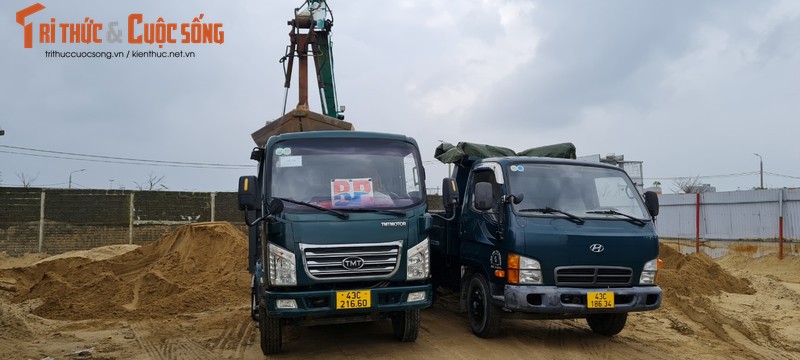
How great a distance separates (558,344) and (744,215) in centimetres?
1384

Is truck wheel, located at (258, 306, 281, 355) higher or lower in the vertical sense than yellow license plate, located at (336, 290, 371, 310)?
lower

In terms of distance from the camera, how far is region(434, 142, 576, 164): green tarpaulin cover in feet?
28.7

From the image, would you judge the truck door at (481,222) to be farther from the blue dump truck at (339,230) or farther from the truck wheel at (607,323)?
the truck wheel at (607,323)

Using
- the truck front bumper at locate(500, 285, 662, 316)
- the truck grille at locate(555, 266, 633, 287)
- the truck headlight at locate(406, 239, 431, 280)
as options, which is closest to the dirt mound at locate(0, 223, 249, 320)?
the truck headlight at locate(406, 239, 431, 280)

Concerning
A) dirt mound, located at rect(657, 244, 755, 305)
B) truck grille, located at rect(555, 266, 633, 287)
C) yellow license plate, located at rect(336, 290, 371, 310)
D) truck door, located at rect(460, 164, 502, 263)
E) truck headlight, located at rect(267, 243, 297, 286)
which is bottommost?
dirt mound, located at rect(657, 244, 755, 305)

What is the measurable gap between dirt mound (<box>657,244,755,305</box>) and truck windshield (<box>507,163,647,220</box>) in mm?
4040

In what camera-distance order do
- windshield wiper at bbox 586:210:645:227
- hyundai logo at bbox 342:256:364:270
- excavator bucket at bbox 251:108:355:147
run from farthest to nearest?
excavator bucket at bbox 251:108:355:147 < windshield wiper at bbox 586:210:645:227 < hyundai logo at bbox 342:256:364:270

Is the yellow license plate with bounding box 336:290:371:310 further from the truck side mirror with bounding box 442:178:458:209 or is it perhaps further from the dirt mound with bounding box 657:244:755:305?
the dirt mound with bounding box 657:244:755:305

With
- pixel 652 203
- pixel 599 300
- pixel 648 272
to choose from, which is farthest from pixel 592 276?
pixel 652 203

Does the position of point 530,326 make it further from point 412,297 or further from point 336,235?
point 336,235

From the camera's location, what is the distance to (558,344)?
748cm

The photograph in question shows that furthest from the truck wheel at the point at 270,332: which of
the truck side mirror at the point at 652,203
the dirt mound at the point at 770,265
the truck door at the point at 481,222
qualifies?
the dirt mound at the point at 770,265

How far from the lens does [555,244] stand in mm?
6832

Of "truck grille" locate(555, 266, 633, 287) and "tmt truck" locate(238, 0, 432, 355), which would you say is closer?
"tmt truck" locate(238, 0, 432, 355)
